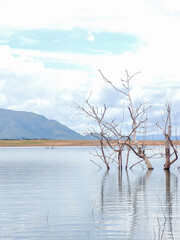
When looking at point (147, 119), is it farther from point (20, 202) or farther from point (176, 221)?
point (176, 221)

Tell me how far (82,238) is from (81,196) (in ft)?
36.1

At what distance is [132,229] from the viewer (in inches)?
638

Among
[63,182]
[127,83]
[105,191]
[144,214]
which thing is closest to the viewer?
[144,214]

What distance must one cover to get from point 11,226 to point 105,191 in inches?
485

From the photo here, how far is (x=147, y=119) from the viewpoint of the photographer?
139 feet

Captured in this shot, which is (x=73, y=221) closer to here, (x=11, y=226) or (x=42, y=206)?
(x=11, y=226)

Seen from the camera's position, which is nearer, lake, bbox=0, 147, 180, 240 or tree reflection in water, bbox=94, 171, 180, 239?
lake, bbox=0, 147, 180, 240

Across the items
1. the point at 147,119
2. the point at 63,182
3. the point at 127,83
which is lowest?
the point at 63,182

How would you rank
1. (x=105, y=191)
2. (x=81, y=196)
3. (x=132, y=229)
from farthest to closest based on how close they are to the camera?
1. (x=105, y=191)
2. (x=81, y=196)
3. (x=132, y=229)

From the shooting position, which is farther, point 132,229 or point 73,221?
point 73,221

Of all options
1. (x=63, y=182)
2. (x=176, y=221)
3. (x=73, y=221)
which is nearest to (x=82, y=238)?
(x=73, y=221)

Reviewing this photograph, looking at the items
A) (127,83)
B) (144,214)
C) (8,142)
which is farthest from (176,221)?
(8,142)

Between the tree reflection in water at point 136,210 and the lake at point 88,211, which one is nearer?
the lake at point 88,211

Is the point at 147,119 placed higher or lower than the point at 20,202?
higher
